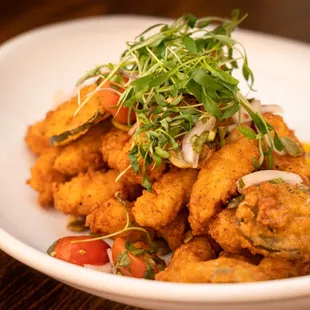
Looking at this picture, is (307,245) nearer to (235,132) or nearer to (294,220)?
(294,220)

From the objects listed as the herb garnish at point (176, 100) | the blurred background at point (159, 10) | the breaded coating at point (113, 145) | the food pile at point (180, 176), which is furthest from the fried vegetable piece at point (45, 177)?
Result: the blurred background at point (159, 10)

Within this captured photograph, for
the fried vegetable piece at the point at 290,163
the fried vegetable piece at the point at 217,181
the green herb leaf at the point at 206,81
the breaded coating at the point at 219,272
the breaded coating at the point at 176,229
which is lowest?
the fried vegetable piece at the point at 290,163

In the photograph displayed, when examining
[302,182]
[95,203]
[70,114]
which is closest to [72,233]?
[95,203]

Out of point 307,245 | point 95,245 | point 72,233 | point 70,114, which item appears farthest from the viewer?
point 70,114

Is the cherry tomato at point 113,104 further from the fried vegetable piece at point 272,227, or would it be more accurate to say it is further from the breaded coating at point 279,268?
the breaded coating at point 279,268

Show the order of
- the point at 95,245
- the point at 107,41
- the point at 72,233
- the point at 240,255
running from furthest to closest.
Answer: the point at 107,41 < the point at 72,233 < the point at 95,245 < the point at 240,255
